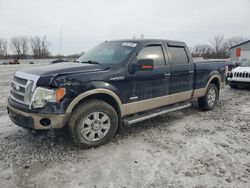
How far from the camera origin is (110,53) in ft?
14.8

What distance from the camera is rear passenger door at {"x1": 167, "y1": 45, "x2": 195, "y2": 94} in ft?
16.0

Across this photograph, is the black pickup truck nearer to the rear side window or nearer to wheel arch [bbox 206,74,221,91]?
the rear side window

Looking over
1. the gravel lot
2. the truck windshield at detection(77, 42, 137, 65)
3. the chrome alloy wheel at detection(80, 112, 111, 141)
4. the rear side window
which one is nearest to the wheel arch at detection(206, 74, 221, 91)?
the rear side window

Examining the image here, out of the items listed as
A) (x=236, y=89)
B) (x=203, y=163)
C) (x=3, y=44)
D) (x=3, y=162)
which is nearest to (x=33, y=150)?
(x=3, y=162)

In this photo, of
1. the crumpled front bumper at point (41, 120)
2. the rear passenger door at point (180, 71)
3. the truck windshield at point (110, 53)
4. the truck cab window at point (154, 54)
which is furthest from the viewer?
the rear passenger door at point (180, 71)

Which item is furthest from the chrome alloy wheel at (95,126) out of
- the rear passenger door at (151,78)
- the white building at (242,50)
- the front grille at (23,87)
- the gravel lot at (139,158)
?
the white building at (242,50)

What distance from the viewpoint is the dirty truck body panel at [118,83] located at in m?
3.31

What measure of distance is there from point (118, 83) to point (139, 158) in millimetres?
1344

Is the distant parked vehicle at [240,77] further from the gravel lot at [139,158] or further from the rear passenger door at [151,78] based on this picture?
the rear passenger door at [151,78]

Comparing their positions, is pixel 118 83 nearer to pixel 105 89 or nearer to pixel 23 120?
pixel 105 89

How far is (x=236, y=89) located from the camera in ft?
32.4

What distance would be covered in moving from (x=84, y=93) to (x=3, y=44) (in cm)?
8481

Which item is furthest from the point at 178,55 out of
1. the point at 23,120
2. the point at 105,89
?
the point at 23,120

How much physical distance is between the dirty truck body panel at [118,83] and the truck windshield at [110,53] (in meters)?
0.03
